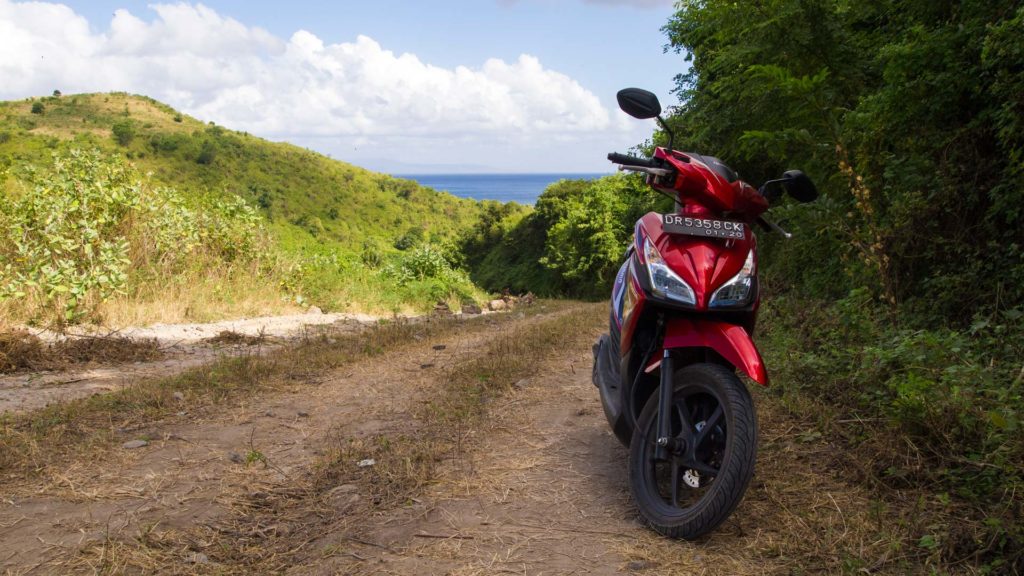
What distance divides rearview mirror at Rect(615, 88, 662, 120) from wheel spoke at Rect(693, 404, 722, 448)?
129 cm

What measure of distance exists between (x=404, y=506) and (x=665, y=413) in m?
1.22

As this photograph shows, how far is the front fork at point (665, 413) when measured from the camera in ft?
9.66

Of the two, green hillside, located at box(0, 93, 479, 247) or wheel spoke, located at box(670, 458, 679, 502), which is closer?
wheel spoke, located at box(670, 458, 679, 502)

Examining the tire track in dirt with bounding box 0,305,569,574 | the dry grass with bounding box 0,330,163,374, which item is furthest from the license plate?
the dry grass with bounding box 0,330,163,374

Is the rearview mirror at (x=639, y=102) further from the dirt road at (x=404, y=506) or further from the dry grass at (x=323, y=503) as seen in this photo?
the dry grass at (x=323, y=503)

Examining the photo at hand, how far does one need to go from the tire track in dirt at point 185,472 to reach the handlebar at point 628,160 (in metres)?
2.21

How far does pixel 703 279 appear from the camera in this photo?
2896mm

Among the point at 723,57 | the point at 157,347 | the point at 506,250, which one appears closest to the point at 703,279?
the point at 723,57

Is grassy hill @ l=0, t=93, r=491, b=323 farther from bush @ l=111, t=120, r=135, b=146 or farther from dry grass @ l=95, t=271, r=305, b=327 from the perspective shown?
bush @ l=111, t=120, r=135, b=146

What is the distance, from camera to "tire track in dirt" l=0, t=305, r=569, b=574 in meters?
2.79

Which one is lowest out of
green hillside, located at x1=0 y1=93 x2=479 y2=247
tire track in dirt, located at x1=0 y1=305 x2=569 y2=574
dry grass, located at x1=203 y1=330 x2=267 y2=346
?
tire track in dirt, located at x1=0 y1=305 x2=569 y2=574

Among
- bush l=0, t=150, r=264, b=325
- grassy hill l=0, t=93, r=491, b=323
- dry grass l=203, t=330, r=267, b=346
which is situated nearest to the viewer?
bush l=0, t=150, r=264, b=325

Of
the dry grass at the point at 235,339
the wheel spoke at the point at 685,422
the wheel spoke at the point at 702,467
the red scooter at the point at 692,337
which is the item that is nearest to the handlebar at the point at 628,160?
the red scooter at the point at 692,337

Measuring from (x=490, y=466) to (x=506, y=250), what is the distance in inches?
1776
